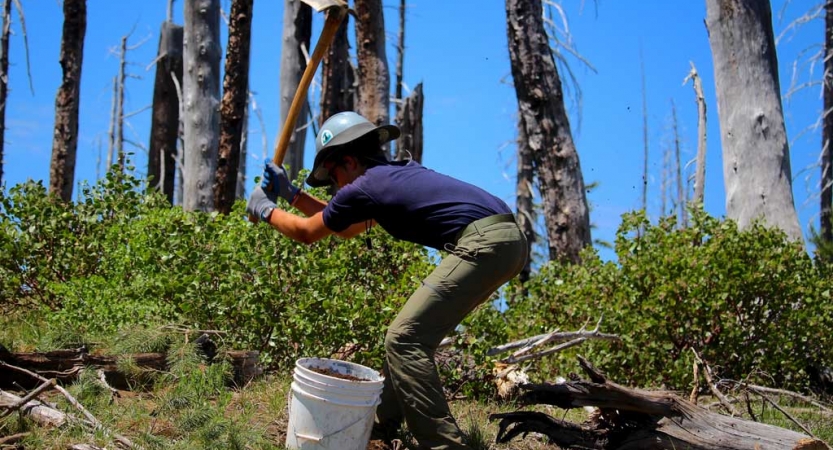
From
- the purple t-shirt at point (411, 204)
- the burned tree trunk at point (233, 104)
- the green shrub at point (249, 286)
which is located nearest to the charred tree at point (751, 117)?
the green shrub at point (249, 286)

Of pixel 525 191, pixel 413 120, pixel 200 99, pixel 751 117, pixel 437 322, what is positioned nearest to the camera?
pixel 437 322

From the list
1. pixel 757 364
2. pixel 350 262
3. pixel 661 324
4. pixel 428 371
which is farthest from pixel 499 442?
pixel 757 364

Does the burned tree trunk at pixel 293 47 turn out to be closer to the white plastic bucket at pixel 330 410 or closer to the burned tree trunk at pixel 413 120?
the burned tree trunk at pixel 413 120

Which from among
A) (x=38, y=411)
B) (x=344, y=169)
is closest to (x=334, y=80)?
(x=344, y=169)

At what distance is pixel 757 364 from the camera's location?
838cm

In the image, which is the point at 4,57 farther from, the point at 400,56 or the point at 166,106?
the point at 400,56

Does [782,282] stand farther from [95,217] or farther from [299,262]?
[95,217]

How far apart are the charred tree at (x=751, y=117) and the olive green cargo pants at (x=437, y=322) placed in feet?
19.9

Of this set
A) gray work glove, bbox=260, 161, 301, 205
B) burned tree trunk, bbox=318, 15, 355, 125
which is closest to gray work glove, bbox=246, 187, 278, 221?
gray work glove, bbox=260, 161, 301, 205

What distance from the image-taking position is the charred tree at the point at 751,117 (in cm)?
999

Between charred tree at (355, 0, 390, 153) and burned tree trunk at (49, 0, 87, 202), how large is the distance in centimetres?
469

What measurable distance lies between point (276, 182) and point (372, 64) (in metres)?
7.75

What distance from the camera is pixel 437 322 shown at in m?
4.87

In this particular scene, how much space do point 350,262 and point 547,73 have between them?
16.5 ft
